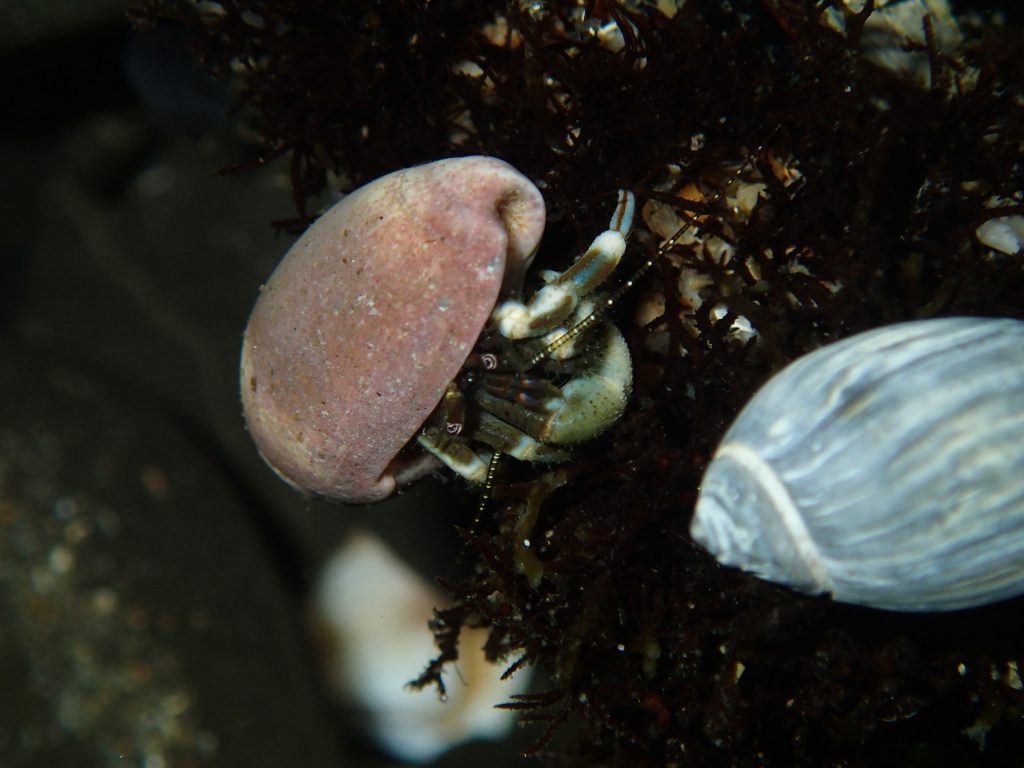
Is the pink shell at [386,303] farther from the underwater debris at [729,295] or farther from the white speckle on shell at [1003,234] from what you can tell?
the white speckle on shell at [1003,234]

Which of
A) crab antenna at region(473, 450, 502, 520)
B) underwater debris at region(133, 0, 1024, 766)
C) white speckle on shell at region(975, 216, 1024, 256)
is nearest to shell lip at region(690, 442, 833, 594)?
underwater debris at region(133, 0, 1024, 766)

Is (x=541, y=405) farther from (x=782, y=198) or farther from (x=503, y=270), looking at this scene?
Answer: (x=782, y=198)

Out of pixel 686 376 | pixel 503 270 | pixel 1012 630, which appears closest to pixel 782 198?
pixel 686 376

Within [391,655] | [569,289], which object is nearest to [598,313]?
[569,289]

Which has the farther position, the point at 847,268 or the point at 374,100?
the point at 374,100

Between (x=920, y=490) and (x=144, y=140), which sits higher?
(x=920, y=490)

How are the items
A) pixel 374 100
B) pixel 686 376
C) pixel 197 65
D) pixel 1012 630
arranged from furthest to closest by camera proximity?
1. pixel 197 65
2. pixel 374 100
3. pixel 686 376
4. pixel 1012 630

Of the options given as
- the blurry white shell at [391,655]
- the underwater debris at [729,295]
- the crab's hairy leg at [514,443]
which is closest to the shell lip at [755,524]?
the underwater debris at [729,295]
